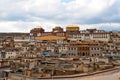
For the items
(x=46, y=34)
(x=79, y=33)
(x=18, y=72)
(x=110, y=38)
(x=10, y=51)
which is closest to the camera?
(x=18, y=72)

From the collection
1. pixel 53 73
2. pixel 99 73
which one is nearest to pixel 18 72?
pixel 53 73

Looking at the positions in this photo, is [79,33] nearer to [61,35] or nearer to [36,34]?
[61,35]

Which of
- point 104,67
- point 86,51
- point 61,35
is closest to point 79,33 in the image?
point 61,35

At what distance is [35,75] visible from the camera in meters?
39.7

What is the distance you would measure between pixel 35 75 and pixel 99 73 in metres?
6.94

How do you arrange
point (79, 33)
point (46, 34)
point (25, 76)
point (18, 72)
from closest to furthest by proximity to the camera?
point (25, 76) → point (18, 72) → point (79, 33) → point (46, 34)

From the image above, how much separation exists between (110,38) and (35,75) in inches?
2468

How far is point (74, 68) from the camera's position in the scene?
42875 mm

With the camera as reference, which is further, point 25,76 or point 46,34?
point 46,34

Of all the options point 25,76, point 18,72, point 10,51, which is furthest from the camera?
point 10,51

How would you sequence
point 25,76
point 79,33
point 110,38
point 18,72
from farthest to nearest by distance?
point 79,33 < point 110,38 < point 18,72 < point 25,76

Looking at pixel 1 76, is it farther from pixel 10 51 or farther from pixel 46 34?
pixel 46 34

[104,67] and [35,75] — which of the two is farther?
[104,67]

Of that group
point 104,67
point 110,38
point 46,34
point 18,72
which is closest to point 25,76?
point 18,72
